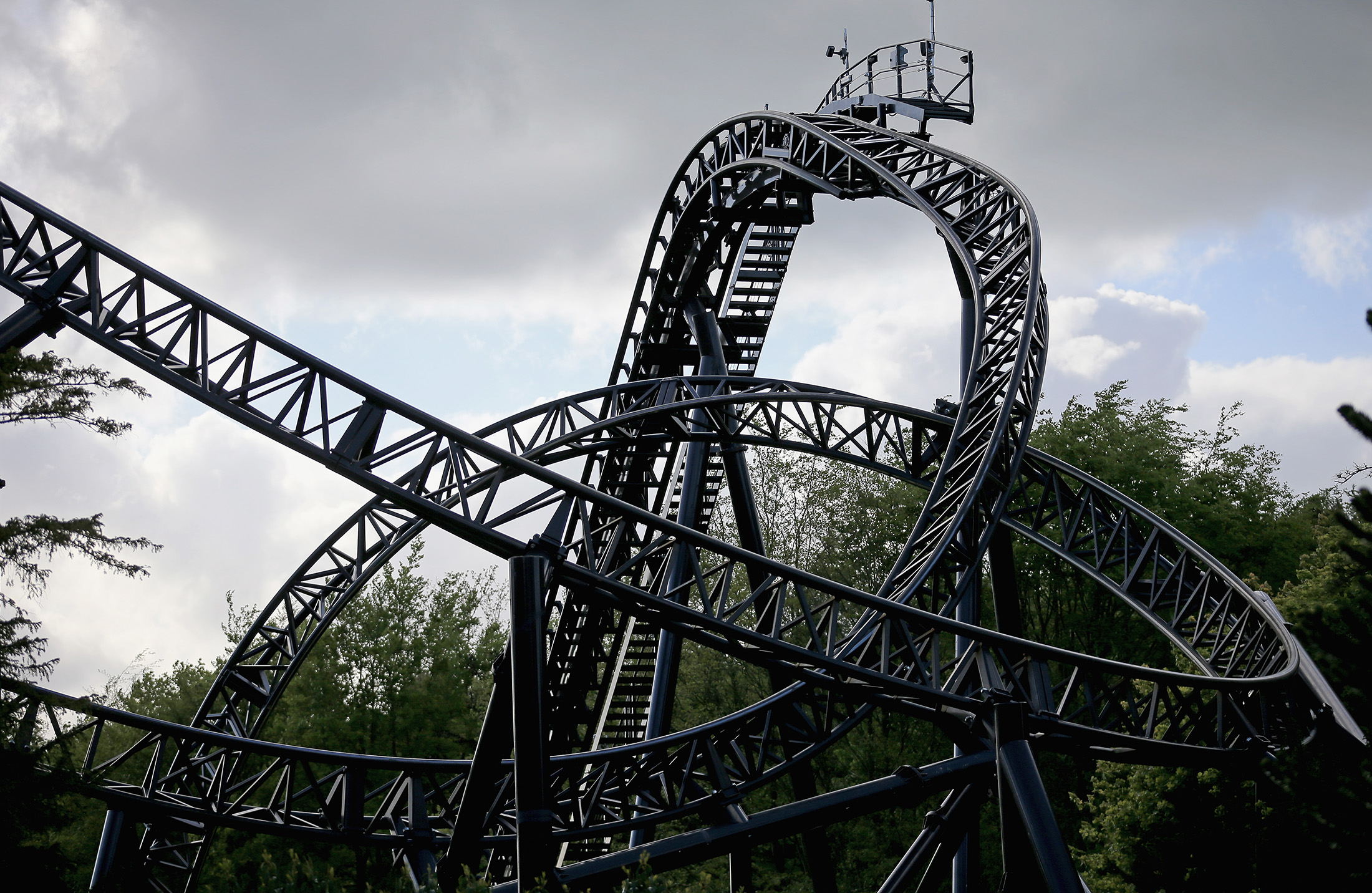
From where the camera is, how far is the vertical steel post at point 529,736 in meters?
8.07

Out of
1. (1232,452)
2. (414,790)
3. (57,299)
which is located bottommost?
(414,790)

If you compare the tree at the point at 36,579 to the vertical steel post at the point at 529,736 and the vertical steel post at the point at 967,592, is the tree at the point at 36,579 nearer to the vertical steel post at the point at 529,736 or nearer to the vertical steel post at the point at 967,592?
the vertical steel post at the point at 529,736

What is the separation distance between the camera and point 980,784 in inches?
390

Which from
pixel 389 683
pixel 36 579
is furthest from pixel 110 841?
pixel 389 683

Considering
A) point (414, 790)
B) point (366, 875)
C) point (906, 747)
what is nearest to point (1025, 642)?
point (414, 790)

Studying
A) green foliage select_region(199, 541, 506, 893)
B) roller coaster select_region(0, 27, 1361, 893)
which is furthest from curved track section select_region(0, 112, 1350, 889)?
green foliage select_region(199, 541, 506, 893)

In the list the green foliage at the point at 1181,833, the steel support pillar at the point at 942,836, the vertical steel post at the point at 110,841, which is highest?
the green foliage at the point at 1181,833

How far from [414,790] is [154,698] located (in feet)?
61.0

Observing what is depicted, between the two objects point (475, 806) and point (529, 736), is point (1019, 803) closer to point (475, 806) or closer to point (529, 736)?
point (529, 736)

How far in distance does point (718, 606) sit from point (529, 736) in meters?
3.48

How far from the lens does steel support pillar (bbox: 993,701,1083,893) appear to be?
8984 mm

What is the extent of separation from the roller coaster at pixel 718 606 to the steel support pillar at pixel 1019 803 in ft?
0.10

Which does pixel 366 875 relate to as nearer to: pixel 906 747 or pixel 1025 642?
pixel 906 747

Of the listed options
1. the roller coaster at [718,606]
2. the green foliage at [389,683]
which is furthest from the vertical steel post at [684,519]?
the green foliage at [389,683]
